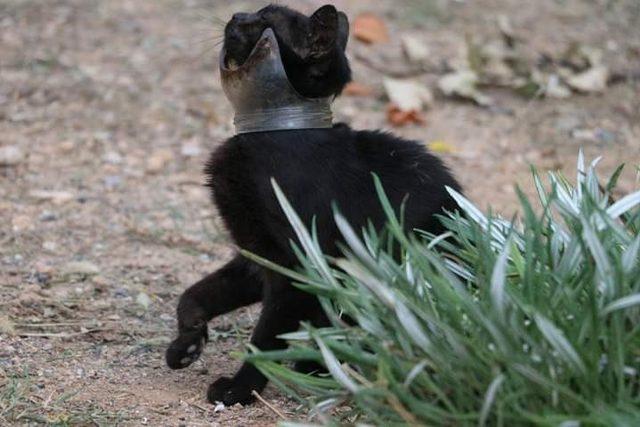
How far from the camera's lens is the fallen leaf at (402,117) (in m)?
5.61

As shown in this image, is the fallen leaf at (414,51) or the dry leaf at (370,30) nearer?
the fallen leaf at (414,51)

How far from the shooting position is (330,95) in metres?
3.37

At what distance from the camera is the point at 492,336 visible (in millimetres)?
2320

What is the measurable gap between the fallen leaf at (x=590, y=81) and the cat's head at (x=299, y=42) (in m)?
3.04

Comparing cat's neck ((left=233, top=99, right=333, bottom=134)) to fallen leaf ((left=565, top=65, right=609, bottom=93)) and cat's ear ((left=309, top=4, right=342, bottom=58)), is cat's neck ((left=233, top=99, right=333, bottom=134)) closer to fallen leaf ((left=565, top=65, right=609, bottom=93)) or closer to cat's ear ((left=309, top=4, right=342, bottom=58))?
cat's ear ((left=309, top=4, right=342, bottom=58))

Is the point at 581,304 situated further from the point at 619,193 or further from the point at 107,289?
the point at 619,193

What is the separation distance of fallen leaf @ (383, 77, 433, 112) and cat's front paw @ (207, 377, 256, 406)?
2.81 meters

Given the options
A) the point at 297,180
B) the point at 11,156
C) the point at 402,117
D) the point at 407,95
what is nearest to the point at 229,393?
the point at 297,180

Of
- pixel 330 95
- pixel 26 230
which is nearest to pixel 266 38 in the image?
pixel 330 95

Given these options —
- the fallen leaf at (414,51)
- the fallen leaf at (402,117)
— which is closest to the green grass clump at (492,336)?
the fallen leaf at (402,117)

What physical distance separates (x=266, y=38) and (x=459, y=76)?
2968 mm

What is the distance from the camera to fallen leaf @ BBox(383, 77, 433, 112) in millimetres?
5738

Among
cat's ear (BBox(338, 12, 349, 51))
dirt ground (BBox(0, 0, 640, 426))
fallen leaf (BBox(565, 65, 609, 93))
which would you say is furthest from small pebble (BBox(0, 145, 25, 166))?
fallen leaf (BBox(565, 65, 609, 93))

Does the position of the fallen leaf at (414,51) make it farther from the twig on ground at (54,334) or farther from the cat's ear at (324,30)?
the twig on ground at (54,334)
